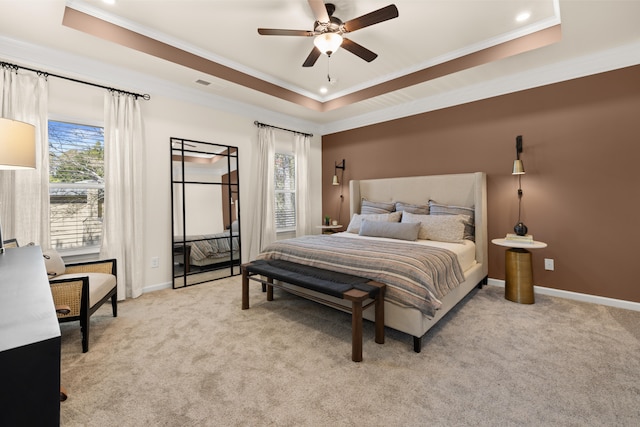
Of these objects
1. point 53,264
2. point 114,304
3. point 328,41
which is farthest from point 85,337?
point 328,41

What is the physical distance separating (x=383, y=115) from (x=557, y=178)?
255 centimetres

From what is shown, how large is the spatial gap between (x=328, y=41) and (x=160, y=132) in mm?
2473

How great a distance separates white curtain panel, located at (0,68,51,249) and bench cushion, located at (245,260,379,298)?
81.4 inches

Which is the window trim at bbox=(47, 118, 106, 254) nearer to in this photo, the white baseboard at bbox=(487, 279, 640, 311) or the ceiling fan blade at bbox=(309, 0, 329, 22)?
the ceiling fan blade at bbox=(309, 0, 329, 22)

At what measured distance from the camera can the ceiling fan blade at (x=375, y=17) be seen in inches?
84.1

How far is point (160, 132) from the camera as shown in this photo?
365 centimetres

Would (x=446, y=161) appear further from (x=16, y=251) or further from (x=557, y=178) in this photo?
(x=16, y=251)

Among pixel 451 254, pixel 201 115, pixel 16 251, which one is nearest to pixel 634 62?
pixel 451 254

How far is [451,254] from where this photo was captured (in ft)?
9.20

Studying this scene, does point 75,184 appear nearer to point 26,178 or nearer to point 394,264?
point 26,178

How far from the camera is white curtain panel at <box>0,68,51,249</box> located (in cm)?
266

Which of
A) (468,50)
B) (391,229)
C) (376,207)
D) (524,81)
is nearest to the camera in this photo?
(468,50)

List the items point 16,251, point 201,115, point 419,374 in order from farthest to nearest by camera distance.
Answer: point 201,115 → point 419,374 → point 16,251

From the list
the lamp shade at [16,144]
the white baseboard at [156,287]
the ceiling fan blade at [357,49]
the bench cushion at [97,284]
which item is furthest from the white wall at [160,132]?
the ceiling fan blade at [357,49]
